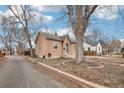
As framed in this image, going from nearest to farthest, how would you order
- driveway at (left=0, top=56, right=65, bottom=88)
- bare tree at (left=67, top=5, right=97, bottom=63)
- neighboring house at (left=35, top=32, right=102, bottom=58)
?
driveway at (left=0, top=56, right=65, bottom=88)
bare tree at (left=67, top=5, right=97, bottom=63)
neighboring house at (left=35, top=32, right=102, bottom=58)

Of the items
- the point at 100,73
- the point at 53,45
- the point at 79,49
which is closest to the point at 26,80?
the point at 100,73

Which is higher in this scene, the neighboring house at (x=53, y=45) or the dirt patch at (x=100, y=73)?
the neighboring house at (x=53, y=45)

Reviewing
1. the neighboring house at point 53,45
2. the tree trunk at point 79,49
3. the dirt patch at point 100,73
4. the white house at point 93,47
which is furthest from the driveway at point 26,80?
the white house at point 93,47

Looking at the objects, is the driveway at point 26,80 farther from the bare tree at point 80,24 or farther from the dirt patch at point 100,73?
the bare tree at point 80,24

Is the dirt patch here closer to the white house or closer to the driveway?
the driveway

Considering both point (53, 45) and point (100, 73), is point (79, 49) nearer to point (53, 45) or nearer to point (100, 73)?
point (100, 73)

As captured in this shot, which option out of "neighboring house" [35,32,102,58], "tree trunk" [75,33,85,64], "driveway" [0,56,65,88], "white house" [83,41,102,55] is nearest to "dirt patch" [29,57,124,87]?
"tree trunk" [75,33,85,64]

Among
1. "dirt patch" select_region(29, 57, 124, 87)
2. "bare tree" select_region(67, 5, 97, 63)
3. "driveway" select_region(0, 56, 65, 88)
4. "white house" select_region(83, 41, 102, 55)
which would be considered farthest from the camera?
"white house" select_region(83, 41, 102, 55)

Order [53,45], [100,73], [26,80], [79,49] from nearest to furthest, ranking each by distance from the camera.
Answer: [26,80] → [100,73] → [79,49] → [53,45]

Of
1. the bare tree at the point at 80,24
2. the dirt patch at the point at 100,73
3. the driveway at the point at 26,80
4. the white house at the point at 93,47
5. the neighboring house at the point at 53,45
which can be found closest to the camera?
the dirt patch at the point at 100,73

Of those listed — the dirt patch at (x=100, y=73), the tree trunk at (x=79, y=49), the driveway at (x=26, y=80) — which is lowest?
the driveway at (x=26, y=80)

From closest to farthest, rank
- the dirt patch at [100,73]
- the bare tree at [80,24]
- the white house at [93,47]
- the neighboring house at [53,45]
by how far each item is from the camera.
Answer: the dirt patch at [100,73] < the bare tree at [80,24] < the neighboring house at [53,45] < the white house at [93,47]

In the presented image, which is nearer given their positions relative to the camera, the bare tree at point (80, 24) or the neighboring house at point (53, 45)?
the bare tree at point (80, 24)
